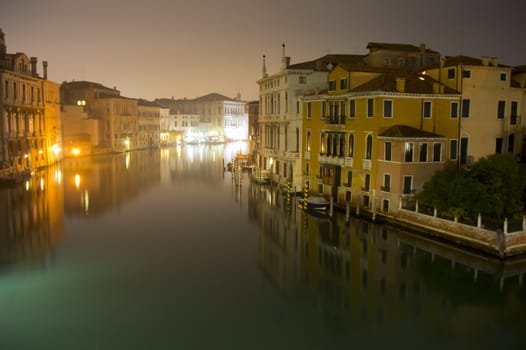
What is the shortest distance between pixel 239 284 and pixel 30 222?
10576mm

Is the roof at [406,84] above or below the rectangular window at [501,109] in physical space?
above

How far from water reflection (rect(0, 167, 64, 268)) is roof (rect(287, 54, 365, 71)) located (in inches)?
588

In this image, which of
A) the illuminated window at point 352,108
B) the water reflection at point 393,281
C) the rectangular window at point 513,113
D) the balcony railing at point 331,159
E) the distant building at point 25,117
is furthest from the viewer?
the distant building at point 25,117

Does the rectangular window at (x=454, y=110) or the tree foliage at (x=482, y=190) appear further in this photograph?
the rectangular window at (x=454, y=110)

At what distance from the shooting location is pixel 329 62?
28219 millimetres

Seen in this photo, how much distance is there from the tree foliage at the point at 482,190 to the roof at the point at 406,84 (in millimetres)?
4059

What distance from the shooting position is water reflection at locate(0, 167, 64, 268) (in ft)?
47.9

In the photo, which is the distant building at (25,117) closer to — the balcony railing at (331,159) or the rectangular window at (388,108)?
the balcony railing at (331,159)

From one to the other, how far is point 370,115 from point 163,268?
34.2 feet

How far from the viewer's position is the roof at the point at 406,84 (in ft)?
62.7

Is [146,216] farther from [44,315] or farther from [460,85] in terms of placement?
[460,85]

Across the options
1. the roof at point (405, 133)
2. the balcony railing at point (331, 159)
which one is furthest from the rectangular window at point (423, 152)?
the balcony railing at point (331, 159)

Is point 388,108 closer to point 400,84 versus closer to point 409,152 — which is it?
point 400,84

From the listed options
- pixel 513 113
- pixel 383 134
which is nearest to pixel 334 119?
pixel 383 134
